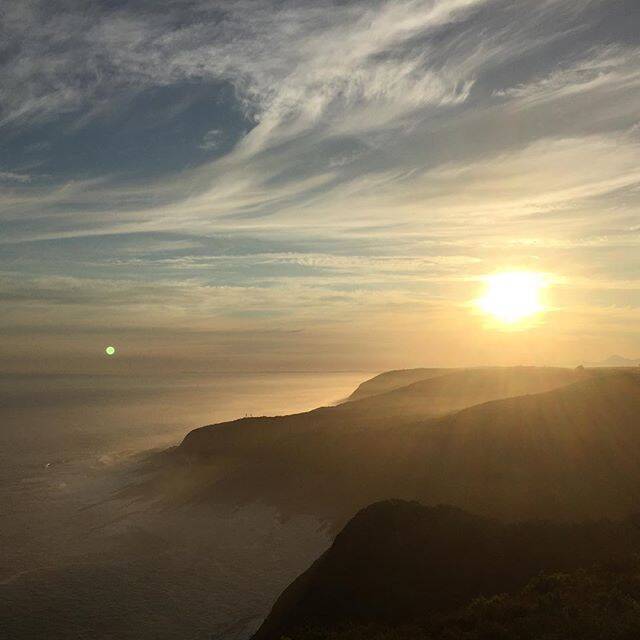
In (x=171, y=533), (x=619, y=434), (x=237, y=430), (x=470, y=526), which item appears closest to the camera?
(x=470, y=526)

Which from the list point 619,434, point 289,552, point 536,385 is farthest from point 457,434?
point 536,385

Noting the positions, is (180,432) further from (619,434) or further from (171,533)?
(619,434)

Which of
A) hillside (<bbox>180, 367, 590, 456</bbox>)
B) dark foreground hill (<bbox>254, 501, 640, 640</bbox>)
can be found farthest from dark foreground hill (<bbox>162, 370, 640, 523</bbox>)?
dark foreground hill (<bbox>254, 501, 640, 640</bbox>)

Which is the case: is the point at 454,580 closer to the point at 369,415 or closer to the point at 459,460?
the point at 459,460

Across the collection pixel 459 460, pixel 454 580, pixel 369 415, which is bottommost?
pixel 454 580

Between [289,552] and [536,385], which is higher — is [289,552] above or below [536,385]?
below

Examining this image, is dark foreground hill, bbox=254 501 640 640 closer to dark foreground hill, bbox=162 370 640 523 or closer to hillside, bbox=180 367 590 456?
dark foreground hill, bbox=162 370 640 523

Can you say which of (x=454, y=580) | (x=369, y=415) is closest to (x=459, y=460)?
(x=454, y=580)

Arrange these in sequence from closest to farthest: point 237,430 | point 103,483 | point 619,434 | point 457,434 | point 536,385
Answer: point 619,434 → point 457,434 → point 103,483 → point 237,430 → point 536,385
